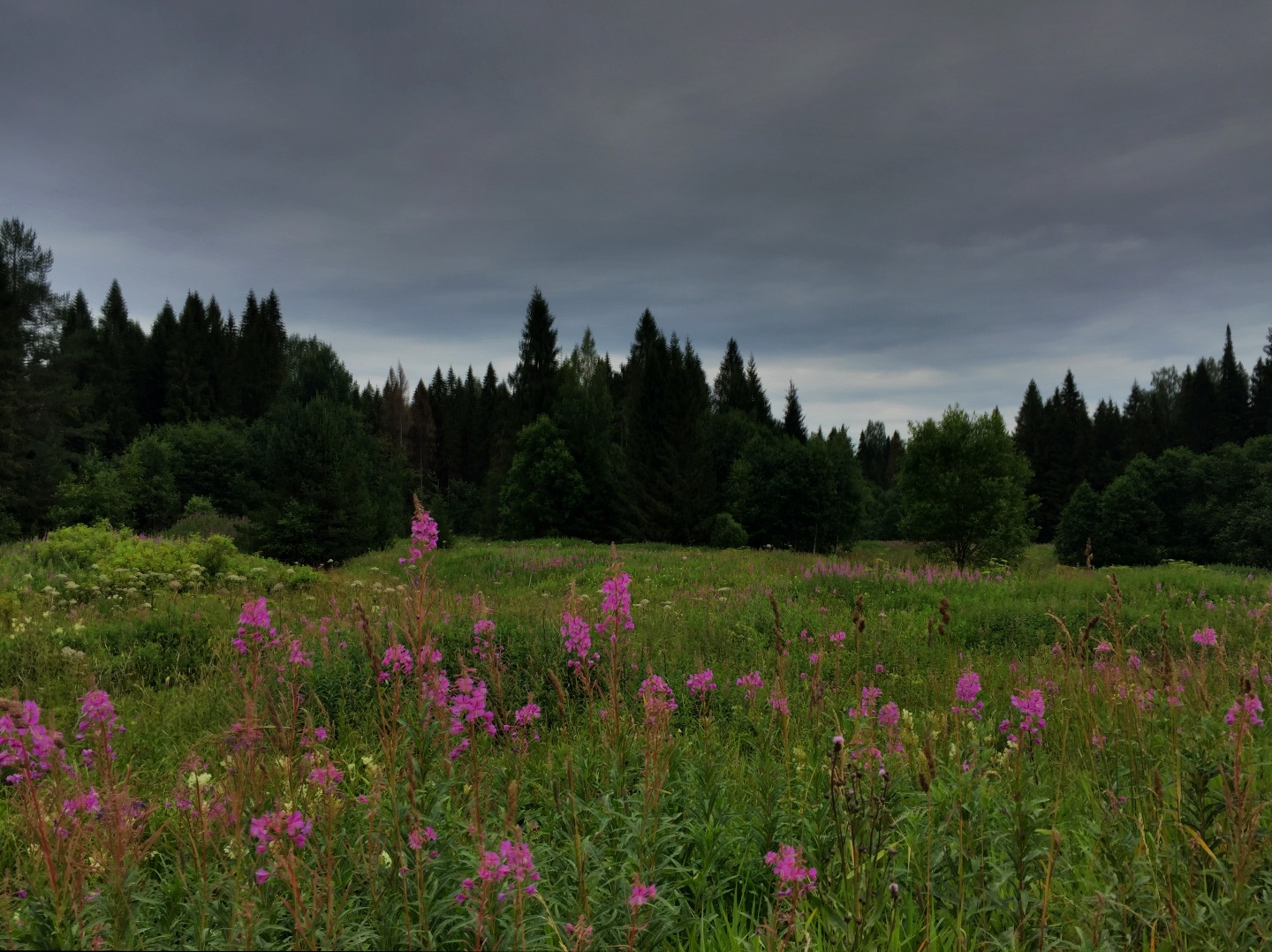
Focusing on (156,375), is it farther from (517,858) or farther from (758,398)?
(517,858)

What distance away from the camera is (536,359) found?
150ft

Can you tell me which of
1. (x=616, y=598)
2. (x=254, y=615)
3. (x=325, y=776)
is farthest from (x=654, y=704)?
(x=254, y=615)

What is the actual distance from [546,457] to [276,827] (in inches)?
1383

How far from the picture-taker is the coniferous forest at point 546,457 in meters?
26.8

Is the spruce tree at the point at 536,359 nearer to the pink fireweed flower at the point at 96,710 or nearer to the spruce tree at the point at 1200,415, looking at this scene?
the pink fireweed flower at the point at 96,710

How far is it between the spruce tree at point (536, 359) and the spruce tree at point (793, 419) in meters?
24.5

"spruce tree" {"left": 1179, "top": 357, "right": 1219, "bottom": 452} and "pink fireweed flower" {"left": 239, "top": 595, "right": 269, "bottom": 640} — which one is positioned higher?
"spruce tree" {"left": 1179, "top": 357, "right": 1219, "bottom": 452}

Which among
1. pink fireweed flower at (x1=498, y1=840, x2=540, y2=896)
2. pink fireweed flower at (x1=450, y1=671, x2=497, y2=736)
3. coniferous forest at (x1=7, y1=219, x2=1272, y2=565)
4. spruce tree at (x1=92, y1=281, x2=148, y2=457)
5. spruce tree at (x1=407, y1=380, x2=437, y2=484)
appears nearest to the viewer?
pink fireweed flower at (x1=498, y1=840, x2=540, y2=896)

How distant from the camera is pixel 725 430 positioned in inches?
1812

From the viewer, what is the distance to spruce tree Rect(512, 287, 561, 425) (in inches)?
1777

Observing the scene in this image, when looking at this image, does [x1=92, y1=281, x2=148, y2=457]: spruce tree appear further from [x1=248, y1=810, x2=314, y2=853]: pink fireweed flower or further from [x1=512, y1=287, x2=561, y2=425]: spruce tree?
[x1=248, y1=810, x2=314, y2=853]: pink fireweed flower

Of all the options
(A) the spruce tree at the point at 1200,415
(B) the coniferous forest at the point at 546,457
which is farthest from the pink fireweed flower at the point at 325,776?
(A) the spruce tree at the point at 1200,415

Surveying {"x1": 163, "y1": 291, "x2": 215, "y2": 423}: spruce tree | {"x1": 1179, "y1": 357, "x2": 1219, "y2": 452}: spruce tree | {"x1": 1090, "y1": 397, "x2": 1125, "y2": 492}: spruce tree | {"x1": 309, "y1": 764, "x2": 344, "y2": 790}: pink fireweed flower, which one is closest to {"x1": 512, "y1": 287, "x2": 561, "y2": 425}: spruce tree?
{"x1": 163, "y1": 291, "x2": 215, "y2": 423}: spruce tree

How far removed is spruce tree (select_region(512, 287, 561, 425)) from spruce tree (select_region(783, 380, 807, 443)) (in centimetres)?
2455
